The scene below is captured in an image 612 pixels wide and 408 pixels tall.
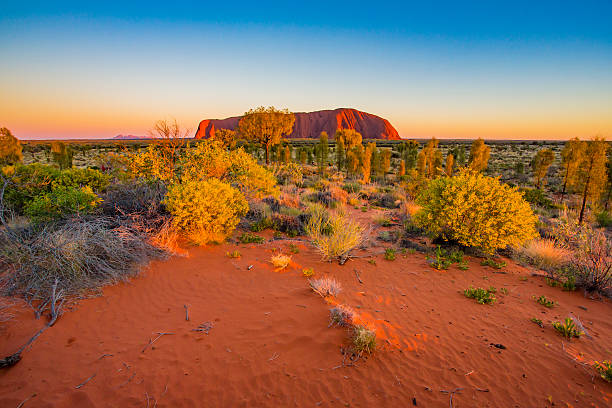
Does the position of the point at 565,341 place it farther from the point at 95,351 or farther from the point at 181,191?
the point at 181,191

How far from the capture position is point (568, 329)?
3.76m

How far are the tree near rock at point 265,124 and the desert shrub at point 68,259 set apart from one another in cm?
2035

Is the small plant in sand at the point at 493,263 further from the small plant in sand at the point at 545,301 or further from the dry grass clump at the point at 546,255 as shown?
the small plant in sand at the point at 545,301

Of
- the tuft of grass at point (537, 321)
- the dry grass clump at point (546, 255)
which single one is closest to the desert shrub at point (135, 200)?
the tuft of grass at point (537, 321)

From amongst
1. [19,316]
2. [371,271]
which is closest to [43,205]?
[19,316]

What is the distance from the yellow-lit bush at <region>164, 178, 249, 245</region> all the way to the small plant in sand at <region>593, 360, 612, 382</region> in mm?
6630

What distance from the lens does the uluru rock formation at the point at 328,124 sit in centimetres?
14125

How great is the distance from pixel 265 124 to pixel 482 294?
22.6 metres

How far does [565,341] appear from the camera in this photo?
3.66m

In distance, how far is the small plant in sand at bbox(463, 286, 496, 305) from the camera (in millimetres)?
4703

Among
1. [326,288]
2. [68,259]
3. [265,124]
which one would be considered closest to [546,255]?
[326,288]

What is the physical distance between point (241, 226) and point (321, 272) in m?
3.80

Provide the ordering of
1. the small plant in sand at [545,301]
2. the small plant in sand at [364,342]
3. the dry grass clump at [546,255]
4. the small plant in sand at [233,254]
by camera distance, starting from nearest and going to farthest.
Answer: the small plant in sand at [364,342]
the small plant in sand at [545,301]
the small plant in sand at [233,254]
the dry grass clump at [546,255]

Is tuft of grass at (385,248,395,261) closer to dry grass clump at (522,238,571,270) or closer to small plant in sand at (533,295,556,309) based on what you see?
small plant in sand at (533,295,556,309)
